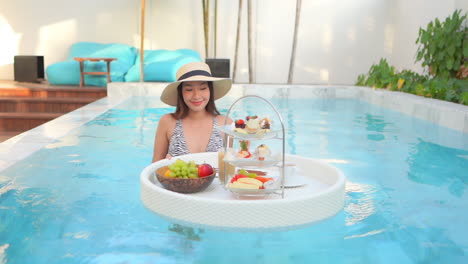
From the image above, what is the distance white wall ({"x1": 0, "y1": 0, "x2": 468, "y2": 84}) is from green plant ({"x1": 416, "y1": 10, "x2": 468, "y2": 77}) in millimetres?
2859

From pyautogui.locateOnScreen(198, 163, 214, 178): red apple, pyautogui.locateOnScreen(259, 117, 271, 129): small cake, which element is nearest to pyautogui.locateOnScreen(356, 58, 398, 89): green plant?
pyautogui.locateOnScreen(259, 117, 271, 129): small cake

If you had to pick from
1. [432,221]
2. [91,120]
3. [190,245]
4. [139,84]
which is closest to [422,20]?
[139,84]

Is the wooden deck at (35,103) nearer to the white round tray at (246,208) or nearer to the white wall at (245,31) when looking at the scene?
the white wall at (245,31)

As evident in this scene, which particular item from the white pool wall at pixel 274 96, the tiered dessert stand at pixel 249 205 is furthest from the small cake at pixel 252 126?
the white pool wall at pixel 274 96

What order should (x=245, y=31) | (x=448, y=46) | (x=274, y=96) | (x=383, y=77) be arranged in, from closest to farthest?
(x=448, y=46), (x=383, y=77), (x=274, y=96), (x=245, y=31)

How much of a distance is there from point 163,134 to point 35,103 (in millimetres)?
5308

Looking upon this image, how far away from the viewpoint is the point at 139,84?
27.9 ft

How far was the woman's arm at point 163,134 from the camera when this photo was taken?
3.05 meters

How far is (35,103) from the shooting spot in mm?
7770

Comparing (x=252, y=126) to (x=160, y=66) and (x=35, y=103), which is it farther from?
(x=160, y=66)

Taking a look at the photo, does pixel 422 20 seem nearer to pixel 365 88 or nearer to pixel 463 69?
pixel 365 88

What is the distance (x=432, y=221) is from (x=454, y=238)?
0.26 metres

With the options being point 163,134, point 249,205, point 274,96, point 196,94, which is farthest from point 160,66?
point 249,205

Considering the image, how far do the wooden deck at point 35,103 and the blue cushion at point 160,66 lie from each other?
0.84m
